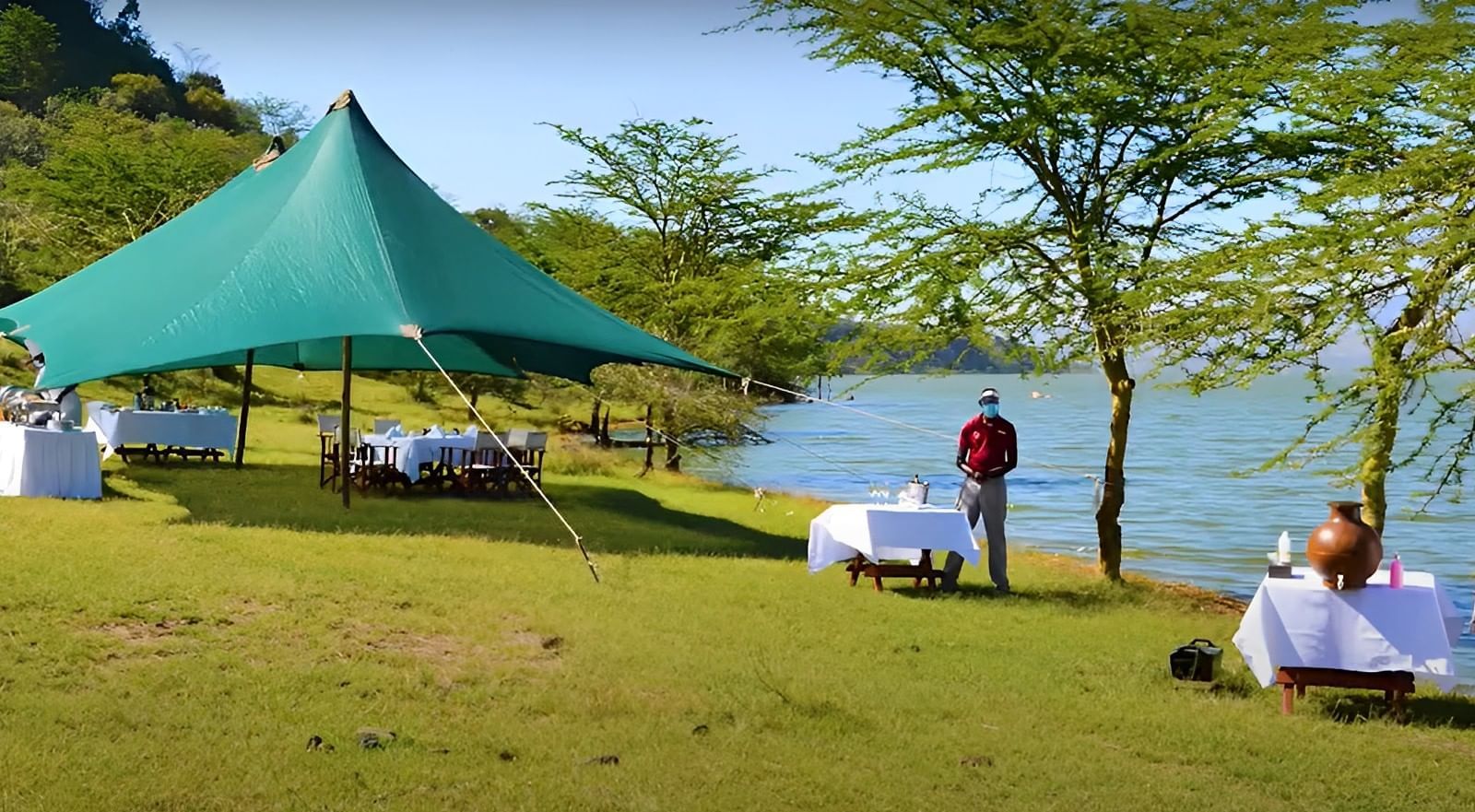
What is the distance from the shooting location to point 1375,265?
7980 millimetres

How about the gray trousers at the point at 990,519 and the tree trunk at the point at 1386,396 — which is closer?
the tree trunk at the point at 1386,396

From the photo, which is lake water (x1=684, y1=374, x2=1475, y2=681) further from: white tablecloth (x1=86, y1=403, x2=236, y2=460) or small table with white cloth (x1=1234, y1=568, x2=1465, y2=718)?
white tablecloth (x1=86, y1=403, x2=236, y2=460)

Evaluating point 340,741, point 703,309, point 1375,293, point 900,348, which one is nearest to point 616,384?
point 703,309

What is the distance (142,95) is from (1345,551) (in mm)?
96526

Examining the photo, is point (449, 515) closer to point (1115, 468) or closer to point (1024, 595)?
point (1024, 595)

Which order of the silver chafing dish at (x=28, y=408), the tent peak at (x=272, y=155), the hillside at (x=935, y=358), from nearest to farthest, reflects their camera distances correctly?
the hillside at (x=935, y=358), the silver chafing dish at (x=28, y=408), the tent peak at (x=272, y=155)

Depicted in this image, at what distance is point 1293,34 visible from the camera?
11.8 meters

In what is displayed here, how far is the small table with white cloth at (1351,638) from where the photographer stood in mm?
7129

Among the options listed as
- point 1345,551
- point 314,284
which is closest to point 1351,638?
point 1345,551

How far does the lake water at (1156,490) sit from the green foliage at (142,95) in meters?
48.6

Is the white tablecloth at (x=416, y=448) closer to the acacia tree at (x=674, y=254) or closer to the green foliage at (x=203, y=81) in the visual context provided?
the acacia tree at (x=674, y=254)

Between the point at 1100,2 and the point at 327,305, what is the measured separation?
7.59 meters

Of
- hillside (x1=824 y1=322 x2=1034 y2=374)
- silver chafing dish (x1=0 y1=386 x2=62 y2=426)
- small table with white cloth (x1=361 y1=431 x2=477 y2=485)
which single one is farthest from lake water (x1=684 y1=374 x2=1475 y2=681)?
silver chafing dish (x1=0 y1=386 x2=62 y2=426)

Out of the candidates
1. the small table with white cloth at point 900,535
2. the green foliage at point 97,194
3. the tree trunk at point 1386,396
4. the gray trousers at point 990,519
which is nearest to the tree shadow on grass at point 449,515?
the small table with white cloth at point 900,535
